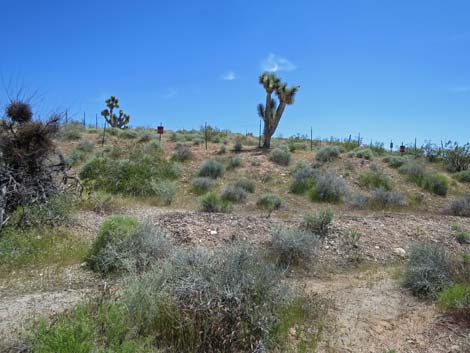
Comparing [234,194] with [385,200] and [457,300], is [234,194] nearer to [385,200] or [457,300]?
[385,200]

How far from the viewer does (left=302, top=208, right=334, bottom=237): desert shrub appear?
24.8 feet

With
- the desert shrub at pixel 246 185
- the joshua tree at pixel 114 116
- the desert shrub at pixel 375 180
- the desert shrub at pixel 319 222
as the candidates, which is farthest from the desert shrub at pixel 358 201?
the joshua tree at pixel 114 116

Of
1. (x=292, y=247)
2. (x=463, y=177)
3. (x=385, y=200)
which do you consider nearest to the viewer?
(x=292, y=247)

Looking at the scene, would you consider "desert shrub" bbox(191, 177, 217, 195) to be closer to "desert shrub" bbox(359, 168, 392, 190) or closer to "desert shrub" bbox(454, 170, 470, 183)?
"desert shrub" bbox(359, 168, 392, 190)

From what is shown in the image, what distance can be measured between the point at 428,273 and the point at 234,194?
27.2ft

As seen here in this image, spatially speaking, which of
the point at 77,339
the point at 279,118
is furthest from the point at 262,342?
the point at 279,118

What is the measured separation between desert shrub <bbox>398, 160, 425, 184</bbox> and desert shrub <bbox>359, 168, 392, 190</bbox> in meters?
1.46

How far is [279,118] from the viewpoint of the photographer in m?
22.2

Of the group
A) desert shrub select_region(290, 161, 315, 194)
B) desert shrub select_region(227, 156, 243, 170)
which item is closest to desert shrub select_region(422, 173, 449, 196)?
desert shrub select_region(290, 161, 315, 194)

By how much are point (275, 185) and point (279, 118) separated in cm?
803

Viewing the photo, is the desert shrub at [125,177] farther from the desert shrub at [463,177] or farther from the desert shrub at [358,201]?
the desert shrub at [463,177]

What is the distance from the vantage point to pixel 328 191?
13.5 meters

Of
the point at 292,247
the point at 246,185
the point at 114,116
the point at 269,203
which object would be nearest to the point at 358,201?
the point at 269,203

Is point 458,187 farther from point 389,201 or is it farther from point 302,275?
point 302,275
